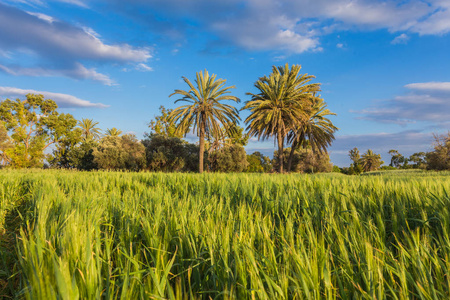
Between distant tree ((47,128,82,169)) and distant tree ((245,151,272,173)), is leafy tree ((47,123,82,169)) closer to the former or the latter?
distant tree ((47,128,82,169))

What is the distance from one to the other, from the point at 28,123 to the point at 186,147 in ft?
101

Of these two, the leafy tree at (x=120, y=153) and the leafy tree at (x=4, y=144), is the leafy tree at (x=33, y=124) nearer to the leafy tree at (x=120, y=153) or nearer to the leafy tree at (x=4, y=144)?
the leafy tree at (x=4, y=144)

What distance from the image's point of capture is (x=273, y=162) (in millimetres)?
60875

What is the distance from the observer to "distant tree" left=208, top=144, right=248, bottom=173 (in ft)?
122

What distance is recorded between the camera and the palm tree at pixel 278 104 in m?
28.6

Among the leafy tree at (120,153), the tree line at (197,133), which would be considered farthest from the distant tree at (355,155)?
the leafy tree at (120,153)

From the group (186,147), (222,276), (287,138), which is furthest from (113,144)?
(222,276)

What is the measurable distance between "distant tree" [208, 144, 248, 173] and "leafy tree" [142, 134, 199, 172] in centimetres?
275

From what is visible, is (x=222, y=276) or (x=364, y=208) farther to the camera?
(x=364, y=208)

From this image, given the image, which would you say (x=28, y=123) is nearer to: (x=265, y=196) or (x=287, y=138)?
(x=287, y=138)

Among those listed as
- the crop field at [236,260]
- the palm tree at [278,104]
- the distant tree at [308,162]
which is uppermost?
the palm tree at [278,104]

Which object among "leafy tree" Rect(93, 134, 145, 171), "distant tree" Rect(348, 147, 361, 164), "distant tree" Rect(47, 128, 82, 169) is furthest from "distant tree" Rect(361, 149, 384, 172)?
"distant tree" Rect(47, 128, 82, 169)

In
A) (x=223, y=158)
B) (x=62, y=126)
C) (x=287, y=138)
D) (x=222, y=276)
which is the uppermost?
(x=62, y=126)

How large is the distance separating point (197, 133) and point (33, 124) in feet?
116
